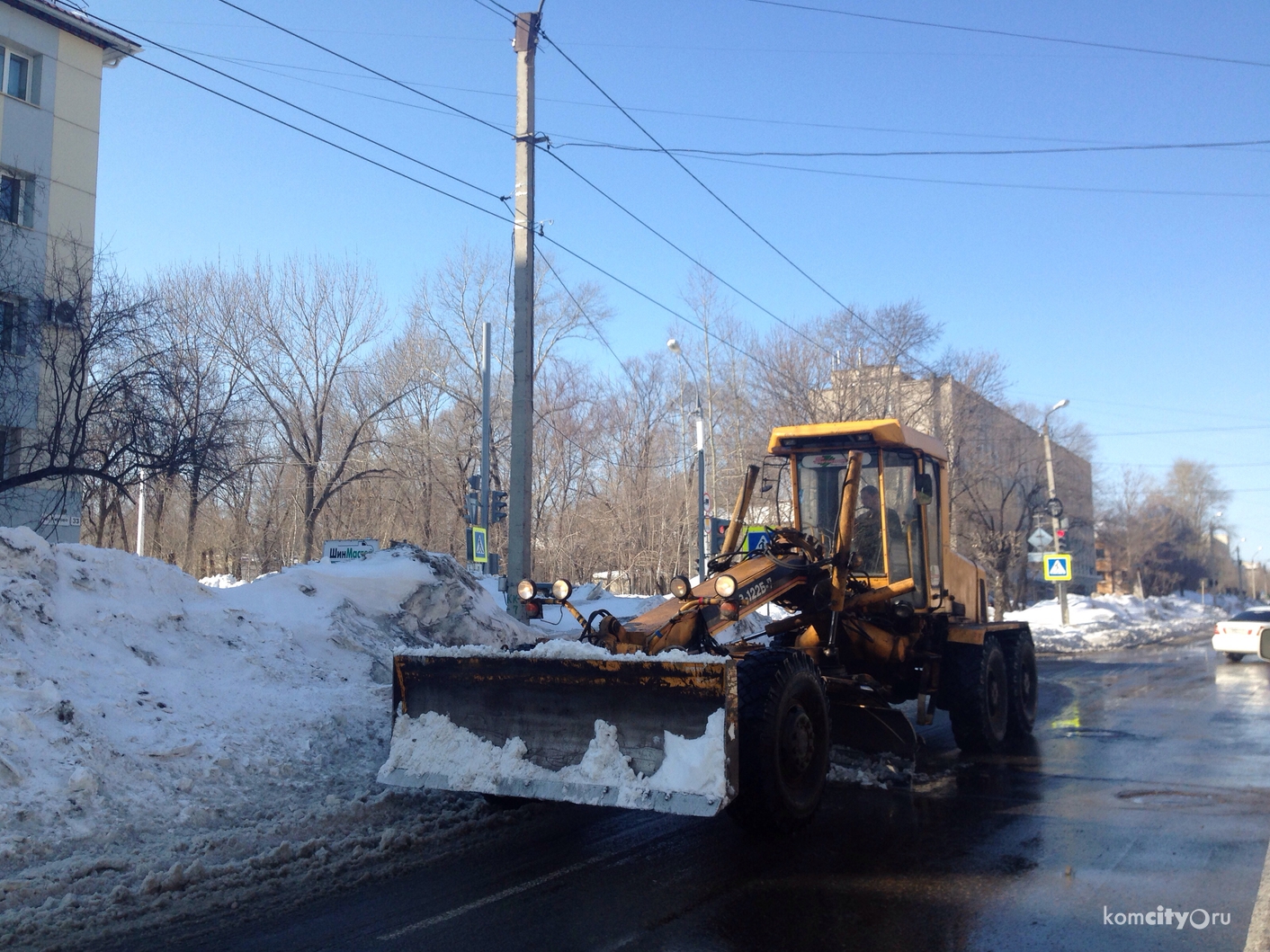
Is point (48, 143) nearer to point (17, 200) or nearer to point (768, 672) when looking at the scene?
point (17, 200)

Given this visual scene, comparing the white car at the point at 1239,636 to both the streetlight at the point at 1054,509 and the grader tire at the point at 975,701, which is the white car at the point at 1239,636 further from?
the grader tire at the point at 975,701

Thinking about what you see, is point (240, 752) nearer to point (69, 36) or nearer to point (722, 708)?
point (722, 708)

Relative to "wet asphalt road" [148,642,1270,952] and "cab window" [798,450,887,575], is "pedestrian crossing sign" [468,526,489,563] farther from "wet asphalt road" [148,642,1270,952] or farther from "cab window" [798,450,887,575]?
"wet asphalt road" [148,642,1270,952]

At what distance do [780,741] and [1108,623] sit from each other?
3574 cm

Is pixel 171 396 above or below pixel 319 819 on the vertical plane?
above

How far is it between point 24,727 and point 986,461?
31098mm

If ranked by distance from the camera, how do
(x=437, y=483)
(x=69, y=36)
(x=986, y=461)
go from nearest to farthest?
1. (x=69, y=36)
2. (x=986, y=461)
3. (x=437, y=483)

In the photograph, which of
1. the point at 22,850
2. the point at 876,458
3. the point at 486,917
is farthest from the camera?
the point at 876,458

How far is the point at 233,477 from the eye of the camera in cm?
1683

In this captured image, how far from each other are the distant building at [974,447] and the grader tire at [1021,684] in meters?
17.8

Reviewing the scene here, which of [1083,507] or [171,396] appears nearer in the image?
[171,396]

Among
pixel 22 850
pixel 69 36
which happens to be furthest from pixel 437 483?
pixel 22 850

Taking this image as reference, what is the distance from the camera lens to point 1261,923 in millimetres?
4984

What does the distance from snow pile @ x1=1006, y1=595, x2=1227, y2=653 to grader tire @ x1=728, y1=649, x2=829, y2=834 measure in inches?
923
